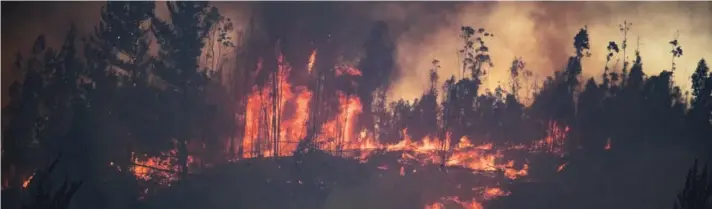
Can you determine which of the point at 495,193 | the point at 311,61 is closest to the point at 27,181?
the point at 311,61

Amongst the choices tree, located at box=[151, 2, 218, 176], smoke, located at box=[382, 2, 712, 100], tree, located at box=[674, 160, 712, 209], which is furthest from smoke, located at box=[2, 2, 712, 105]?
tree, located at box=[674, 160, 712, 209]

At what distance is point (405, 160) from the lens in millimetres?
7117

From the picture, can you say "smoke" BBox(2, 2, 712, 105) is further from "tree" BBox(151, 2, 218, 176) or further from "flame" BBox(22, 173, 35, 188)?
"flame" BBox(22, 173, 35, 188)

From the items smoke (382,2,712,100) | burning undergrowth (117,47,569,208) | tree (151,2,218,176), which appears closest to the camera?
smoke (382,2,712,100)

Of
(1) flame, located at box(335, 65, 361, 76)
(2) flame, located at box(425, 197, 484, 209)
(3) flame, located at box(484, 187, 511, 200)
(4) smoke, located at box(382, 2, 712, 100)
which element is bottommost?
(2) flame, located at box(425, 197, 484, 209)

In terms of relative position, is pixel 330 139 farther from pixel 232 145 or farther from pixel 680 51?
pixel 680 51

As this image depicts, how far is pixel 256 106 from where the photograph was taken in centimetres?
716

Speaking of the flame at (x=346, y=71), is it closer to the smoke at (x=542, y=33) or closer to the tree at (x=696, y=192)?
the smoke at (x=542, y=33)

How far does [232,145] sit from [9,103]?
257cm

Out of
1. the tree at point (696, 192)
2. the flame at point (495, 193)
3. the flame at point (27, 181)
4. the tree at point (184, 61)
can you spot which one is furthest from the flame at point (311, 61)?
the tree at point (696, 192)

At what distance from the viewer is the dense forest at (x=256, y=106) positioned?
6980mm

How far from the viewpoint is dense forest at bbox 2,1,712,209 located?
6980 millimetres

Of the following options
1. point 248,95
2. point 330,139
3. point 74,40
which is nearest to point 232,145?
point 248,95

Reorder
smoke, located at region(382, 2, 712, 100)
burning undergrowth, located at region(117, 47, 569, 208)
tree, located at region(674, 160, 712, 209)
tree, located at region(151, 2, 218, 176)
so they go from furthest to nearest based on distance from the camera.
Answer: tree, located at region(151, 2, 218, 176) < burning undergrowth, located at region(117, 47, 569, 208) < smoke, located at region(382, 2, 712, 100) < tree, located at region(674, 160, 712, 209)
